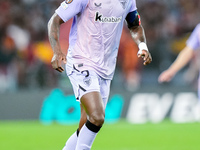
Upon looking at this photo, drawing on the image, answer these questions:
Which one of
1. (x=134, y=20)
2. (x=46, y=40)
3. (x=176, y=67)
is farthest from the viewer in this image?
(x=46, y=40)

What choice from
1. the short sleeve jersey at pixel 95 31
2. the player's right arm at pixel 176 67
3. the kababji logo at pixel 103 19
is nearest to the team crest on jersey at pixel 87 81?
the short sleeve jersey at pixel 95 31

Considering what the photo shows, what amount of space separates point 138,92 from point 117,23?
881cm

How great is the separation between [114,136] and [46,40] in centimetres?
556

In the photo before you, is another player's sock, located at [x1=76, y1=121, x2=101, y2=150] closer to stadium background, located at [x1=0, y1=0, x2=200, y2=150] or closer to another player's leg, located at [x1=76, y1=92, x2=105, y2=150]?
another player's leg, located at [x1=76, y1=92, x2=105, y2=150]

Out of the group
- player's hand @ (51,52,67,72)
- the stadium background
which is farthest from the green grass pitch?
player's hand @ (51,52,67,72)

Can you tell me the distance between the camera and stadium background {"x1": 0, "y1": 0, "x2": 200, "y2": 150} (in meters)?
15.4

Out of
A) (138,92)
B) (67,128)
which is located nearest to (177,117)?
(138,92)

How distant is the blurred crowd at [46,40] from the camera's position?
16.4 metres

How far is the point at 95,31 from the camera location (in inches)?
263

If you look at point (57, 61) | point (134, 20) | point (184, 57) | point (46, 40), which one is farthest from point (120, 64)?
point (57, 61)

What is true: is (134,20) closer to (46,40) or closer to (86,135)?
(86,135)

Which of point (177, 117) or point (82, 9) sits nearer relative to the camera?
point (82, 9)

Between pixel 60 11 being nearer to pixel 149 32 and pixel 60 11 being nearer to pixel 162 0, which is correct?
pixel 149 32

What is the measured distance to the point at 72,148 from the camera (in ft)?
22.8
